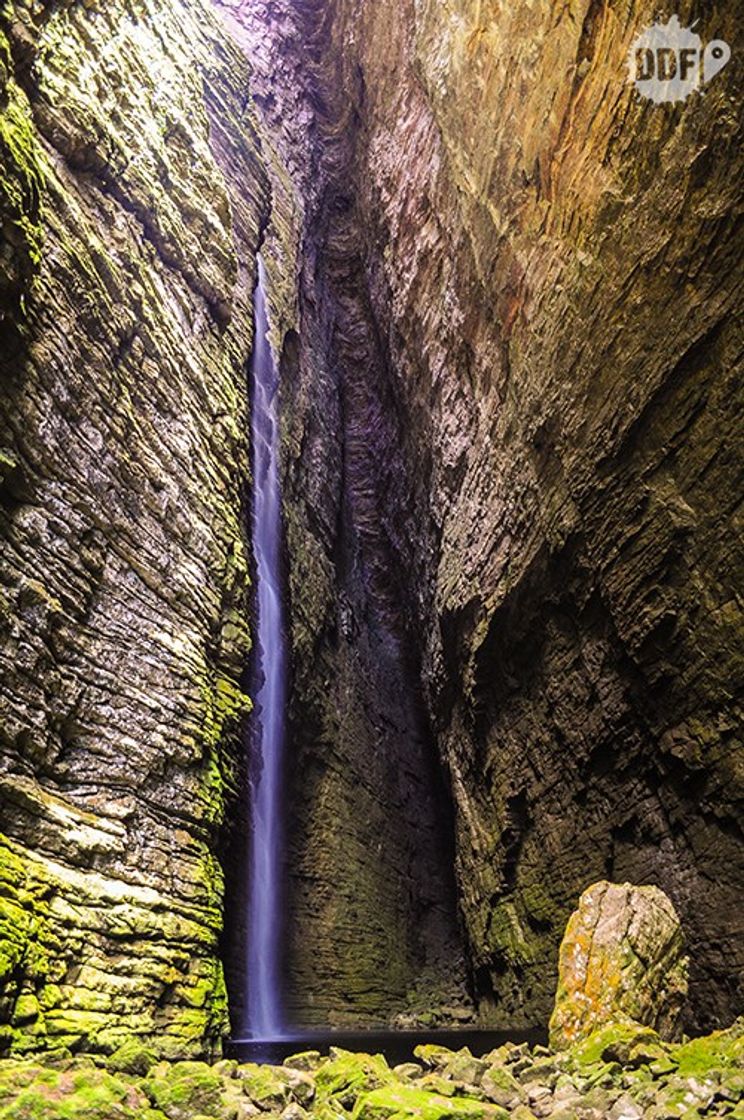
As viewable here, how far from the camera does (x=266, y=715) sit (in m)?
15.1

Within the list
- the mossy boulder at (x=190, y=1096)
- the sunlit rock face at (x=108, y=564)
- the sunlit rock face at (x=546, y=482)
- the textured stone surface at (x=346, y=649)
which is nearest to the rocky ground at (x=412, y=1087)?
the mossy boulder at (x=190, y=1096)

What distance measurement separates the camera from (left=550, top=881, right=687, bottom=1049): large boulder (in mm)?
7266

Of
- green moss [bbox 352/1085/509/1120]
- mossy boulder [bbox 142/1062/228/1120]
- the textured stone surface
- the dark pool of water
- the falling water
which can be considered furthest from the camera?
the textured stone surface

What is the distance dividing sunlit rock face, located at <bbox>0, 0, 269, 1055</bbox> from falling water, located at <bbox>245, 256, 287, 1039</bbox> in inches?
120

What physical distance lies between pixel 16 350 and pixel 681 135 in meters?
8.34

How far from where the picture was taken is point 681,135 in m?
8.80

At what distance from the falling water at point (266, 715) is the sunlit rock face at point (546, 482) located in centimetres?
116

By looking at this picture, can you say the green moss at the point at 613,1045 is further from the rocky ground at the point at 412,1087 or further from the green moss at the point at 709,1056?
the green moss at the point at 709,1056

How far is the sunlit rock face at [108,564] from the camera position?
22.1 ft

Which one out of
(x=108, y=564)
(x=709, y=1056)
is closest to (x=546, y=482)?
(x=108, y=564)

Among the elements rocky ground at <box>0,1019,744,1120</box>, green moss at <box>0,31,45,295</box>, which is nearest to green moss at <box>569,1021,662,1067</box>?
rocky ground at <box>0,1019,744,1120</box>

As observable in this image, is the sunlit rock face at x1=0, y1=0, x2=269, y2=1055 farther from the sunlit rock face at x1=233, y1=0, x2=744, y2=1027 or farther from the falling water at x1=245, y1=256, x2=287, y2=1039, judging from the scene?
the sunlit rock face at x1=233, y1=0, x2=744, y2=1027

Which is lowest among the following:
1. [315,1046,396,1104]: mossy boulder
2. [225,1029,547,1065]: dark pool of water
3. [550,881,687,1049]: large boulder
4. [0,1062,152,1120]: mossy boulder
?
[225,1029,547,1065]: dark pool of water

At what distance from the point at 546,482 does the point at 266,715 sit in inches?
299
